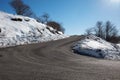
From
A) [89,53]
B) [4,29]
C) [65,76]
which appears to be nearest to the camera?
[65,76]

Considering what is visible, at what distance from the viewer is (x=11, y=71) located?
8547 mm

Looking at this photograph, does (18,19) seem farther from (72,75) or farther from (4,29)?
(72,75)

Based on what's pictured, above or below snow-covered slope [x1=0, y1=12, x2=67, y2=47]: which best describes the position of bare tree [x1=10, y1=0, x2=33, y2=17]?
above

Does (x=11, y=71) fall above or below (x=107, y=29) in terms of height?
below

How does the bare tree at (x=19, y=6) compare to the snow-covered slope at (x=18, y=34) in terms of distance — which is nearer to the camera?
the snow-covered slope at (x=18, y=34)

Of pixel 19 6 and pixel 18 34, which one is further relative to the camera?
pixel 19 6

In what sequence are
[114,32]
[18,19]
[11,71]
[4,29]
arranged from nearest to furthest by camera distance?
1. [11,71]
2. [4,29]
3. [18,19]
4. [114,32]

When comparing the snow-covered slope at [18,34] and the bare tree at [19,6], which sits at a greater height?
the bare tree at [19,6]

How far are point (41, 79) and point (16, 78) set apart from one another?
3.40ft

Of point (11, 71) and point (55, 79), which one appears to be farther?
point (11, 71)

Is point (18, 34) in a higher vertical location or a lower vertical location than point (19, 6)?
lower

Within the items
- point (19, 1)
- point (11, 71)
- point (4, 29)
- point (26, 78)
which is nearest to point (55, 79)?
point (26, 78)

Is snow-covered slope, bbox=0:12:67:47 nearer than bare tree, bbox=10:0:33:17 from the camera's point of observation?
Yes

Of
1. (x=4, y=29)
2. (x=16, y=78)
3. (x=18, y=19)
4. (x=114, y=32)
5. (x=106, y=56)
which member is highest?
(x=114, y=32)
